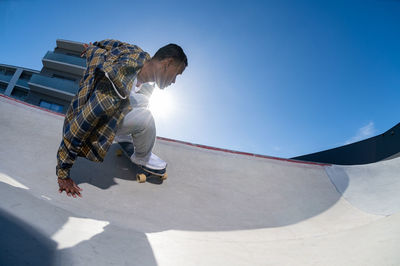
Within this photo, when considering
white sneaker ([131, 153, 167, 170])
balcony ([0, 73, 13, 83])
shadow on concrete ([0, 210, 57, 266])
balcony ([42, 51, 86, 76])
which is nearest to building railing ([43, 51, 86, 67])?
balcony ([42, 51, 86, 76])

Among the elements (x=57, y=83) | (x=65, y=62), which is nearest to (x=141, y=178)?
(x=57, y=83)

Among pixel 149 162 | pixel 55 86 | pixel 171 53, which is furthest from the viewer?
pixel 55 86

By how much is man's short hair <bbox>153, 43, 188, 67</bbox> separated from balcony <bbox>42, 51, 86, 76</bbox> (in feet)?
66.2

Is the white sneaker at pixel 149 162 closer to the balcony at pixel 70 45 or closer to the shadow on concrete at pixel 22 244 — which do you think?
the shadow on concrete at pixel 22 244

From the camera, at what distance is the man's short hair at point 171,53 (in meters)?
1.54

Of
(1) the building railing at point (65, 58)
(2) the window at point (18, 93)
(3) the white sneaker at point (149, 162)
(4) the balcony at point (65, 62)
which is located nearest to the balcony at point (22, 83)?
(2) the window at point (18, 93)

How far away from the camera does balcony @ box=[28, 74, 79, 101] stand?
1711 centimetres

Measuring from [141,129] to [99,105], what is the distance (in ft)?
1.94

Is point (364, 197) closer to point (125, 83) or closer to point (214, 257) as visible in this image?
point (214, 257)

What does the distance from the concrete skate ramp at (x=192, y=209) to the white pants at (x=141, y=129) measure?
309 millimetres

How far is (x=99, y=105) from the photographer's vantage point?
4.26 ft

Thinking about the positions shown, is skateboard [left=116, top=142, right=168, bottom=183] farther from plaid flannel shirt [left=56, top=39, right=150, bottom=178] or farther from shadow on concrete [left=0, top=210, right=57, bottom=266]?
shadow on concrete [left=0, top=210, right=57, bottom=266]

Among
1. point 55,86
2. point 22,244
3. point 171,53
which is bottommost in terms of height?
point 22,244

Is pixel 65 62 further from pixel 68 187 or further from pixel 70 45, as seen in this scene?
pixel 68 187
